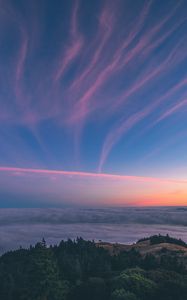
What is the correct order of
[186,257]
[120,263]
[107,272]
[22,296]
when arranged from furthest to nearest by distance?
1. [186,257]
2. [120,263]
3. [107,272]
4. [22,296]

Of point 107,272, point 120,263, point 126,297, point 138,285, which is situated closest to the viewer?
point 126,297

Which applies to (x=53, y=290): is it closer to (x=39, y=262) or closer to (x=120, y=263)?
(x=39, y=262)

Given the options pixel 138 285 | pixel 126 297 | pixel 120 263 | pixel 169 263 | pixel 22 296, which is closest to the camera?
pixel 126 297

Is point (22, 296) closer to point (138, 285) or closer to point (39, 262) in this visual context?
point (39, 262)

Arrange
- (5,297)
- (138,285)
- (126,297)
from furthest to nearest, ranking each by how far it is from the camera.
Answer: (5,297) < (138,285) < (126,297)

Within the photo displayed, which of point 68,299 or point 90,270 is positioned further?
point 90,270

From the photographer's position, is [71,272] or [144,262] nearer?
[71,272]

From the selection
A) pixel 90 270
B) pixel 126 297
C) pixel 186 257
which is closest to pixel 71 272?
pixel 90 270

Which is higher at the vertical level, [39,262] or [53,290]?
[39,262]

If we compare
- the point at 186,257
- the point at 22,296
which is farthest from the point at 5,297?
the point at 186,257
